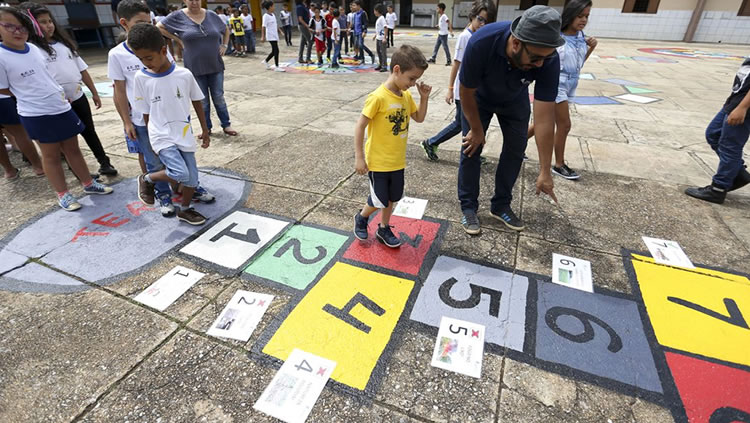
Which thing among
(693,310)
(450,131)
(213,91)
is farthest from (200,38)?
(693,310)

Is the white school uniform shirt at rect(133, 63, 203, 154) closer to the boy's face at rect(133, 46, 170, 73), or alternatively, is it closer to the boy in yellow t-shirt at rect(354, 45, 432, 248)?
the boy's face at rect(133, 46, 170, 73)

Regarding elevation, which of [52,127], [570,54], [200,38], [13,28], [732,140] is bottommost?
[732,140]

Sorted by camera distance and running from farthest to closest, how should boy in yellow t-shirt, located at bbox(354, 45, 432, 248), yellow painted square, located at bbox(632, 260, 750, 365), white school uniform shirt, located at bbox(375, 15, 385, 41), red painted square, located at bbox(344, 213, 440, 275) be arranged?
white school uniform shirt, located at bbox(375, 15, 385, 41)
red painted square, located at bbox(344, 213, 440, 275)
boy in yellow t-shirt, located at bbox(354, 45, 432, 248)
yellow painted square, located at bbox(632, 260, 750, 365)

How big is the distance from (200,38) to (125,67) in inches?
69.8

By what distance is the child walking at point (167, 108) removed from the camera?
284cm

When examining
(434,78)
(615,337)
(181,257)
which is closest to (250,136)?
(181,257)

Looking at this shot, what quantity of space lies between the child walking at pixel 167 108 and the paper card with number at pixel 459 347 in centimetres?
233

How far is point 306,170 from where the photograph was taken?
427cm

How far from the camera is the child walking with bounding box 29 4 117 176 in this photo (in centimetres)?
340

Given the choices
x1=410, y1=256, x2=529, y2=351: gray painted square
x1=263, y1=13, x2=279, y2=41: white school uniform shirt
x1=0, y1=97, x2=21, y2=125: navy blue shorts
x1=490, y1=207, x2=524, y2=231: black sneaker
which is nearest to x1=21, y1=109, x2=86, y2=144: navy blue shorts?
x1=0, y1=97, x2=21, y2=125: navy blue shorts

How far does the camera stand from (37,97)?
3.15 meters

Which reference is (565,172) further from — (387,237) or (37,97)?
(37,97)

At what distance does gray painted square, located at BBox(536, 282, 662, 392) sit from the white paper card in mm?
1286

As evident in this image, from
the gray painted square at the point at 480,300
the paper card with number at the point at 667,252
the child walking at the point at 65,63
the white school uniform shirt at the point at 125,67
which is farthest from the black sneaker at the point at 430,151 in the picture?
the child walking at the point at 65,63
